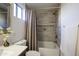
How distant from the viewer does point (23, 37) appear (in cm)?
167

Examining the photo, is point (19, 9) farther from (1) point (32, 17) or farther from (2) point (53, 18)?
(2) point (53, 18)

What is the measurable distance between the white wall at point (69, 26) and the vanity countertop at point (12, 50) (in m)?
0.59

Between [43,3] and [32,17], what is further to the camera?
[32,17]

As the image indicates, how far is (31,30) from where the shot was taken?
1728 millimetres

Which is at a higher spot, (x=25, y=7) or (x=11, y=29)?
(x=25, y=7)

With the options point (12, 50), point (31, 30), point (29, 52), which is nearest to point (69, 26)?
point (31, 30)

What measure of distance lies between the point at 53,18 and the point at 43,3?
0.87 feet

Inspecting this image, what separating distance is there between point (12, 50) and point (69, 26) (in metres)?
0.87

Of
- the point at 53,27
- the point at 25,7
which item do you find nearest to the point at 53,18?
the point at 53,27

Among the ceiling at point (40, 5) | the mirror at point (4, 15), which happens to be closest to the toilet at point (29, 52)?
the mirror at point (4, 15)

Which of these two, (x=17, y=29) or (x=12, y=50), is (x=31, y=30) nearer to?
(x=17, y=29)

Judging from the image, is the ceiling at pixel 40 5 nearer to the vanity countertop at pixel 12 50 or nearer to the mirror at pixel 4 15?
the mirror at pixel 4 15

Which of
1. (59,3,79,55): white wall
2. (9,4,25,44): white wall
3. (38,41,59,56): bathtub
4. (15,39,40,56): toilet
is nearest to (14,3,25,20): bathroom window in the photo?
(9,4,25,44): white wall

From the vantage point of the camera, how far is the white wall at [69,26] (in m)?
1.51
